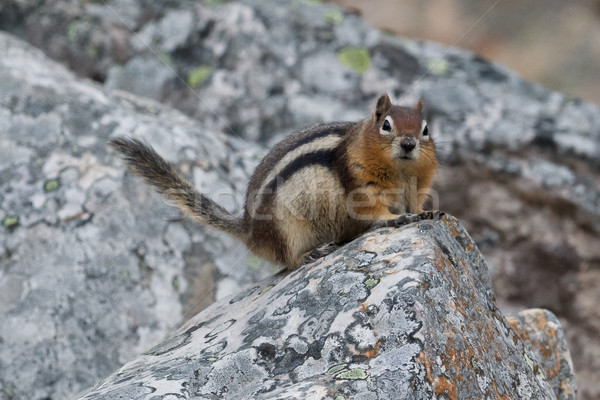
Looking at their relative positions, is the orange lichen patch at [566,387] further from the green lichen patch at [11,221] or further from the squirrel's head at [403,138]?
the green lichen patch at [11,221]

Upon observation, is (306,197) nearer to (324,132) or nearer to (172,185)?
(324,132)

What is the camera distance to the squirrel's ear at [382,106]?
5.33 m

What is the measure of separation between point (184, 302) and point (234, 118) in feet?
10.2

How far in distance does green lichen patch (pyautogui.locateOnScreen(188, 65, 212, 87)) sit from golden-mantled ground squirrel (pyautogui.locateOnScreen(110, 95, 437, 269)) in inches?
135

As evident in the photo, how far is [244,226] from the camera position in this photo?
5.72 meters

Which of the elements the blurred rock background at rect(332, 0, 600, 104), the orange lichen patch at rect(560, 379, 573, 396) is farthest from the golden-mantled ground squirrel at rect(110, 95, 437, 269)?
the blurred rock background at rect(332, 0, 600, 104)

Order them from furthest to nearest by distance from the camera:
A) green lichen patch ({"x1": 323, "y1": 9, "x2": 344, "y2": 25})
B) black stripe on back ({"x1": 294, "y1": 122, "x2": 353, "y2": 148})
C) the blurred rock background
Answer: the blurred rock background → green lichen patch ({"x1": 323, "y1": 9, "x2": 344, "y2": 25}) → black stripe on back ({"x1": 294, "y1": 122, "x2": 353, "y2": 148})

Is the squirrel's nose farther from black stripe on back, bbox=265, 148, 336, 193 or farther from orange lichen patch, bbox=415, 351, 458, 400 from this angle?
orange lichen patch, bbox=415, 351, 458, 400

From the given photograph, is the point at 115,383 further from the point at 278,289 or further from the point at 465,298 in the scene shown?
the point at 465,298

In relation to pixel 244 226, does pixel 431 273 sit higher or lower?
lower

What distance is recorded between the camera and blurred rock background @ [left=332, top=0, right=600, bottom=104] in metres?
11.0

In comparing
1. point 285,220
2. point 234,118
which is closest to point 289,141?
point 285,220

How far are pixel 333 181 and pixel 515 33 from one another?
24.1 ft

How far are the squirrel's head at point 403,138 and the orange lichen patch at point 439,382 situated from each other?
6.38 ft
